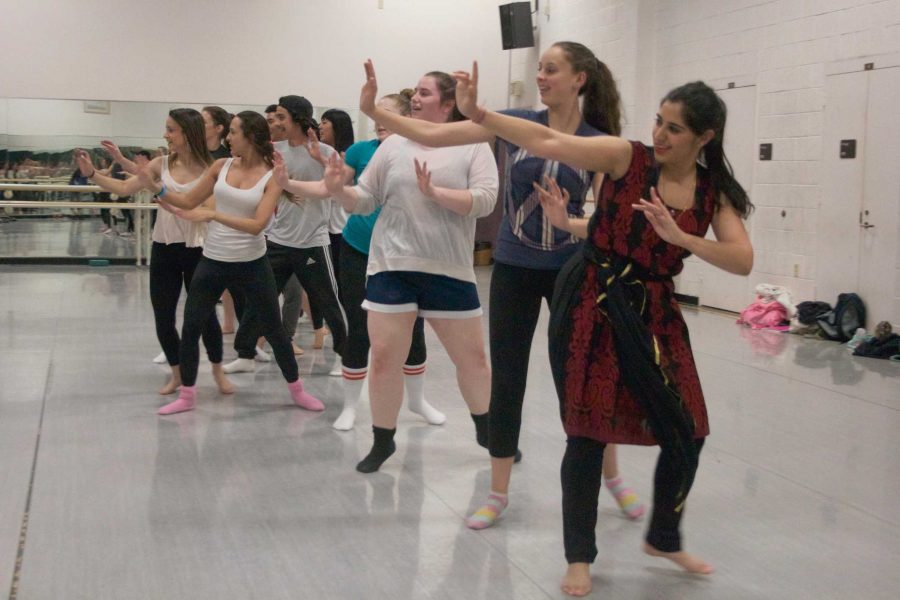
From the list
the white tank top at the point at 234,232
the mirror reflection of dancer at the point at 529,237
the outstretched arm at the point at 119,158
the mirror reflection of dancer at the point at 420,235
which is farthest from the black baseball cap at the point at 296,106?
the mirror reflection of dancer at the point at 529,237

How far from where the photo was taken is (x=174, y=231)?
17.2 ft

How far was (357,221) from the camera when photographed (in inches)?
188

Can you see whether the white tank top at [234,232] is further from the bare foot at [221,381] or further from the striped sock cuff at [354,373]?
the bare foot at [221,381]

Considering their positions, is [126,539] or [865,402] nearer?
[126,539]

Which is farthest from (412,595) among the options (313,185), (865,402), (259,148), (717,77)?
(717,77)

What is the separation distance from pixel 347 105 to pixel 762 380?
882 centimetres

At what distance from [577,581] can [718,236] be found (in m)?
1.05

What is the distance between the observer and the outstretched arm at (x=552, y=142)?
106 inches

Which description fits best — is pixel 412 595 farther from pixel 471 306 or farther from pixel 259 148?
pixel 259 148

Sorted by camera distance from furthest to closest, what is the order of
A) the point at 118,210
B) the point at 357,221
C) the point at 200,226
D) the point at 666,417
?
the point at 118,210 → the point at 200,226 → the point at 357,221 → the point at 666,417

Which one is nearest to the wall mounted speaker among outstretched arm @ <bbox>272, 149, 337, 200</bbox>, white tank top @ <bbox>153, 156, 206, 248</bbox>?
white tank top @ <bbox>153, 156, 206, 248</bbox>

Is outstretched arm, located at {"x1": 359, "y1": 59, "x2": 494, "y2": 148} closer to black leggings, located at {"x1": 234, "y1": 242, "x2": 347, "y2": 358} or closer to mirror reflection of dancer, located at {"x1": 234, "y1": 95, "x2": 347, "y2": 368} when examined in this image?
mirror reflection of dancer, located at {"x1": 234, "y1": 95, "x2": 347, "y2": 368}

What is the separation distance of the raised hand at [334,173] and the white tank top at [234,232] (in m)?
1.31

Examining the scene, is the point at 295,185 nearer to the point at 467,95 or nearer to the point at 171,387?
the point at 467,95
